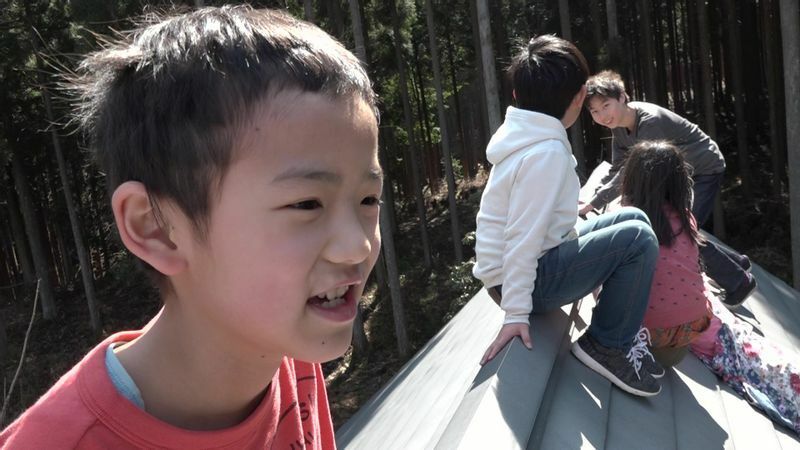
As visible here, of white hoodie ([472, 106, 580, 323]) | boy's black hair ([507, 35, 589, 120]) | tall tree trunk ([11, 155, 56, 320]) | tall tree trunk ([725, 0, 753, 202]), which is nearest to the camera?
white hoodie ([472, 106, 580, 323])

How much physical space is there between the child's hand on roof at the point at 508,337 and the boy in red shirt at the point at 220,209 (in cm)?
177

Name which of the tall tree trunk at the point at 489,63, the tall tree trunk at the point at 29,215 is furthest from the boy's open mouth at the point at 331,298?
the tall tree trunk at the point at 29,215

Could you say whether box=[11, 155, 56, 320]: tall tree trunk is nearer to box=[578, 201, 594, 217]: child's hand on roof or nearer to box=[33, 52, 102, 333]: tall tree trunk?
box=[33, 52, 102, 333]: tall tree trunk

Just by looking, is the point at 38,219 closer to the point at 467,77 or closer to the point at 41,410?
the point at 467,77

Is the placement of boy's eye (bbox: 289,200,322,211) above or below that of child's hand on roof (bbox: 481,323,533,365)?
above

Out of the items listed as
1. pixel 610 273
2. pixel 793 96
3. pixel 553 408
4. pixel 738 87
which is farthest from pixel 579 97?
pixel 738 87

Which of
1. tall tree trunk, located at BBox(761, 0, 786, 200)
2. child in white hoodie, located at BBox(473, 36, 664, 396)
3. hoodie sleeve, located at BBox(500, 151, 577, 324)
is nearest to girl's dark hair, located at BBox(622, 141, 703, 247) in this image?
child in white hoodie, located at BBox(473, 36, 664, 396)

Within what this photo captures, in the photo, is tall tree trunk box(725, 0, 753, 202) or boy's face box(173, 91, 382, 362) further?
tall tree trunk box(725, 0, 753, 202)

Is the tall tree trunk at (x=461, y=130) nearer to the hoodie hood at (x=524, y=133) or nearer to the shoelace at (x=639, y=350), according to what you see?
the hoodie hood at (x=524, y=133)

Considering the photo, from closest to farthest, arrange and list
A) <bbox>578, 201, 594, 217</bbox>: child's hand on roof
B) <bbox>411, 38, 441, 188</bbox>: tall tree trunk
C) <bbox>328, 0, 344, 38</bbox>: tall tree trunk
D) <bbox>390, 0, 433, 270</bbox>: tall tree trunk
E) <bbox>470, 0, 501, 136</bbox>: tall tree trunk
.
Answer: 1. <bbox>578, 201, 594, 217</bbox>: child's hand on roof
2. <bbox>470, 0, 501, 136</bbox>: tall tree trunk
3. <bbox>328, 0, 344, 38</bbox>: tall tree trunk
4. <bbox>390, 0, 433, 270</bbox>: tall tree trunk
5. <bbox>411, 38, 441, 188</bbox>: tall tree trunk

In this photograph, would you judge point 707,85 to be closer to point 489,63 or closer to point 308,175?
point 489,63

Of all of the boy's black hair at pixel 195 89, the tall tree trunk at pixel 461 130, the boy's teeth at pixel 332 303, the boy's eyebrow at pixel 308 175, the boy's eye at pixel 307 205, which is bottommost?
the tall tree trunk at pixel 461 130

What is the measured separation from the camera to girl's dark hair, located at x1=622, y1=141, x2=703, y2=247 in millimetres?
3592

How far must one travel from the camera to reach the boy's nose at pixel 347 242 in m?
1.07
